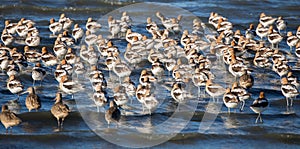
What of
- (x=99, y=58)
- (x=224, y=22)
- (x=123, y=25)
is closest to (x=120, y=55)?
(x=99, y=58)

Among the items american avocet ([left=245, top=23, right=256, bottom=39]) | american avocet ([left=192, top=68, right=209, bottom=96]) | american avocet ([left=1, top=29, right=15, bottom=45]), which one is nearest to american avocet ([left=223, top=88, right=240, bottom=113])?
american avocet ([left=192, top=68, right=209, bottom=96])

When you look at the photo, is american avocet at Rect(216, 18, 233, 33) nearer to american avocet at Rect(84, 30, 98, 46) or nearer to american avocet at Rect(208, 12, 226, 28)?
american avocet at Rect(208, 12, 226, 28)

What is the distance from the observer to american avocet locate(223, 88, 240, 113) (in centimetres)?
1733

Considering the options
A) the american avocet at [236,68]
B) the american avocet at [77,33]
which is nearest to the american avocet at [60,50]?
the american avocet at [77,33]

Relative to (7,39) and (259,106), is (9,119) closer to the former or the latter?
(259,106)

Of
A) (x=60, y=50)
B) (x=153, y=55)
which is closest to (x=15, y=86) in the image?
(x=60, y=50)

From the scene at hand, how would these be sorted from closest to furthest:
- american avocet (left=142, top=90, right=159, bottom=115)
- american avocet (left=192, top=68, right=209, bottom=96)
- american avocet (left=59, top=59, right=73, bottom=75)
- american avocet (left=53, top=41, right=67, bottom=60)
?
american avocet (left=142, top=90, right=159, bottom=115) < american avocet (left=192, top=68, right=209, bottom=96) < american avocet (left=59, top=59, right=73, bottom=75) < american avocet (left=53, top=41, right=67, bottom=60)

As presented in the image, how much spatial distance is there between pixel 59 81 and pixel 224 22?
823cm

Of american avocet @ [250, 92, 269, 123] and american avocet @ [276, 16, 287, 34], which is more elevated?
american avocet @ [276, 16, 287, 34]

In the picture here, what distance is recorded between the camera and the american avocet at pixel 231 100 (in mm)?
17328

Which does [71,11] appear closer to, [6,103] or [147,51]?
[147,51]

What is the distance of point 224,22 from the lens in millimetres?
25719

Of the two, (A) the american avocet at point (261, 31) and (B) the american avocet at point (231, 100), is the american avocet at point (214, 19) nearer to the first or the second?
(A) the american avocet at point (261, 31)

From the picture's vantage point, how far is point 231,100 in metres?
17.3
